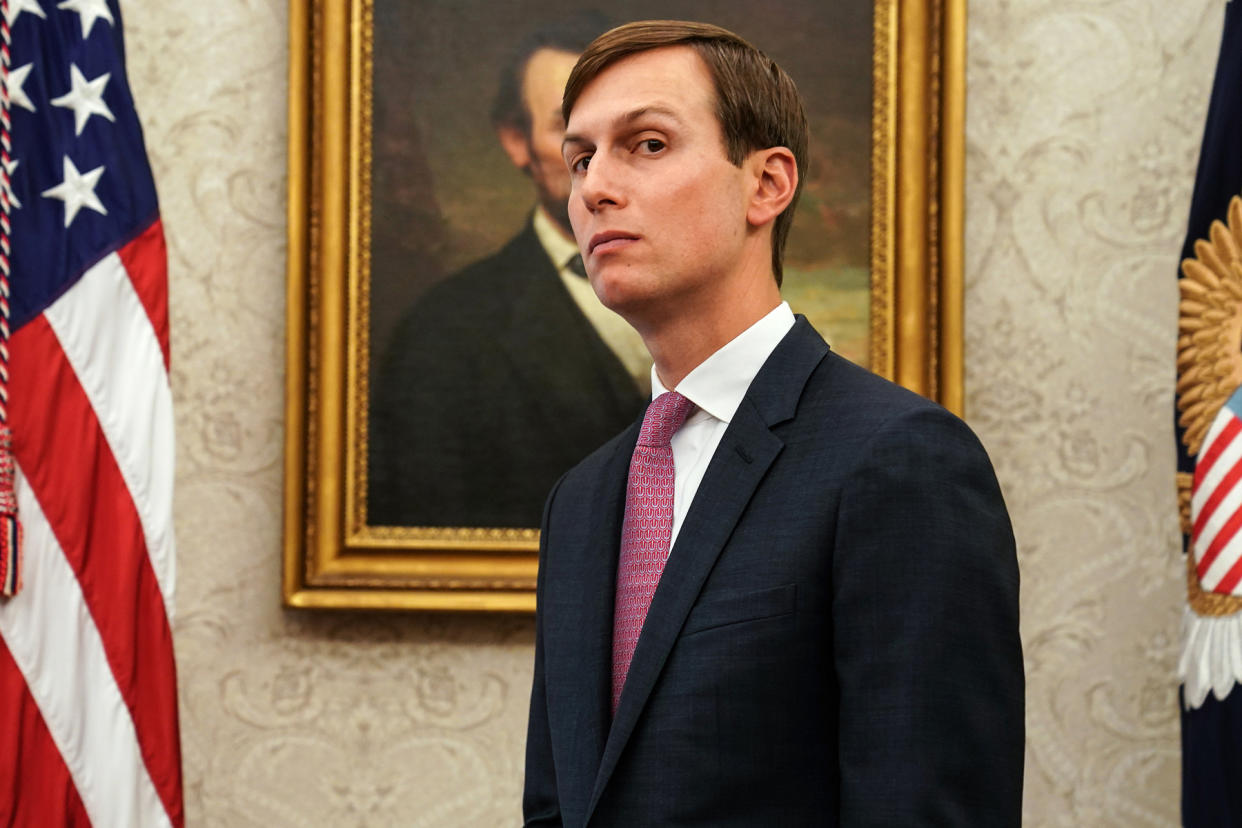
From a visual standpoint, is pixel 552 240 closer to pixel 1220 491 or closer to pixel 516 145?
pixel 516 145

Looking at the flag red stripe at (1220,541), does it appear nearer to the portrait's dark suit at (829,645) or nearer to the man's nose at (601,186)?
the portrait's dark suit at (829,645)

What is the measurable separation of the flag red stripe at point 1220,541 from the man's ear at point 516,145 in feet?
5.99

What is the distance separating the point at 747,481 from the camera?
130 centimetres

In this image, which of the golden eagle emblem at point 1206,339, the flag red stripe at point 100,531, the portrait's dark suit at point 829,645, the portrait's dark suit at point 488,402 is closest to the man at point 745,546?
the portrait's dark suit at point 829,645

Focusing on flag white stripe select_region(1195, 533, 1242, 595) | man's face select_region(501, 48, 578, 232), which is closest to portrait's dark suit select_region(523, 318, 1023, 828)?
flag white stripe select_region(1195, 533, 1242, 595)

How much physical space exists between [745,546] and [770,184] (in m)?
0.48

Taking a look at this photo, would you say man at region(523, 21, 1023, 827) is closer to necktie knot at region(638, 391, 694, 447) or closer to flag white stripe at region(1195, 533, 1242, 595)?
necktie knot at region(638, 391, 694, 447)

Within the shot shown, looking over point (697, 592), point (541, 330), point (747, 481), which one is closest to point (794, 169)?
point (747, 481)

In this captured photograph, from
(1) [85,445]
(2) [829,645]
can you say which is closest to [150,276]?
(1) [85,445]

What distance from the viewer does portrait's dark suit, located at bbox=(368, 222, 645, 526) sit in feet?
9.79

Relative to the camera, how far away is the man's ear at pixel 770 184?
4.76 ft

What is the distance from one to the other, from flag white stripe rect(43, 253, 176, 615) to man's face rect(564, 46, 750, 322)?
1.52 metres

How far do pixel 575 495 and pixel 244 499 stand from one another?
5.25 feet

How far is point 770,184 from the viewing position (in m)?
1.47
